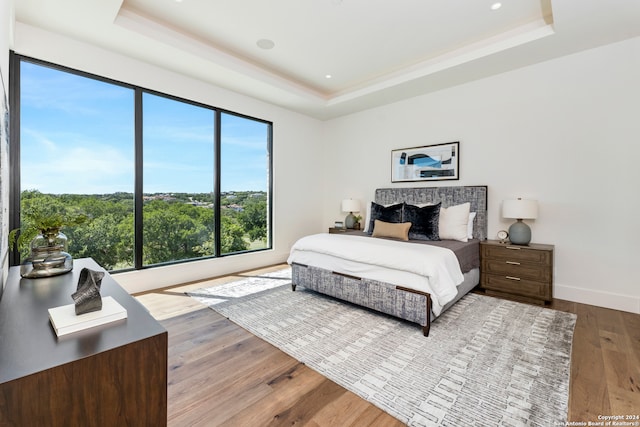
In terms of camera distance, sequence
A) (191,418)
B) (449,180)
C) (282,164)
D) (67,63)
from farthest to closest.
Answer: (282,164) < (449,180) < (67,63) < (191,418)

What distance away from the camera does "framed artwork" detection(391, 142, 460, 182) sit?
4.12 metres

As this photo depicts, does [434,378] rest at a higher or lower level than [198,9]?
lower

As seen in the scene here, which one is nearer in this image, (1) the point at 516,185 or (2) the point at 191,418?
(2) the point at 191,418

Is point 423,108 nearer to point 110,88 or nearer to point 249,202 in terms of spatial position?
point 249,202

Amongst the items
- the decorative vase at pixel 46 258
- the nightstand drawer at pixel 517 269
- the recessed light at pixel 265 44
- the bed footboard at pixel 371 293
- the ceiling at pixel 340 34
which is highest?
the recessed light at pixel 265 44

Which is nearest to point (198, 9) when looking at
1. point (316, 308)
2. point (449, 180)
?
point (316, 308)

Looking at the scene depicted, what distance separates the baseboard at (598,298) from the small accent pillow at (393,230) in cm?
185

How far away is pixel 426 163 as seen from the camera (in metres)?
4.38

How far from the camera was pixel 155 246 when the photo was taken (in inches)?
146

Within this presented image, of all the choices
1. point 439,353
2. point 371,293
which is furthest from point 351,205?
point 439,353

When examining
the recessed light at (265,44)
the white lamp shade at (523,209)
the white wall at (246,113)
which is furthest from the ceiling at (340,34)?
the white lamp shade at (523,209)

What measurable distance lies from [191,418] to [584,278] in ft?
13.3

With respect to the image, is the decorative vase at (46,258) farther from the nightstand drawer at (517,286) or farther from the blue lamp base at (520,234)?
the blue lamp base at (520,234)

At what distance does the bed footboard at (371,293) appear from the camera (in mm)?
2420
